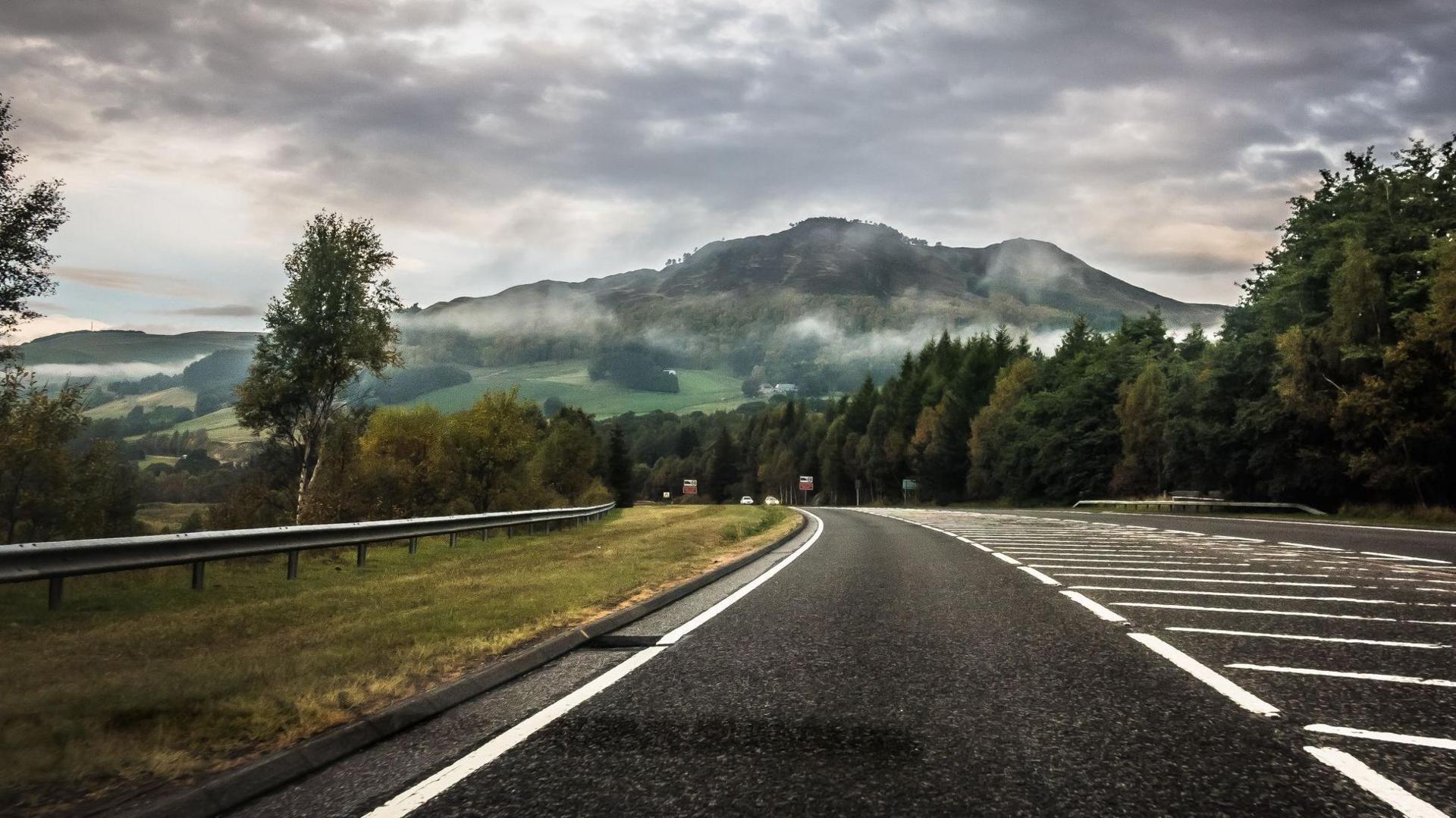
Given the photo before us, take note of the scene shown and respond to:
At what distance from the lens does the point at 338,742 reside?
420 centimetres

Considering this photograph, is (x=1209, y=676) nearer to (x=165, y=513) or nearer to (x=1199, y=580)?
(x=1199, y=580)

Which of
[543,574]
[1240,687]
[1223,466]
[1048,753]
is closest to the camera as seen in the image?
[1048,753]

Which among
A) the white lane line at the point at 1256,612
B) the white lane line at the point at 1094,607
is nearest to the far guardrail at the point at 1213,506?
the white lane line at the point at 1094,607

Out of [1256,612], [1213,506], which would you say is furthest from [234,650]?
[1213,506]

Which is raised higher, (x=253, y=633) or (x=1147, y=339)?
(x=1147, y=339)

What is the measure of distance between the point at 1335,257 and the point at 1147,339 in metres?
36.9

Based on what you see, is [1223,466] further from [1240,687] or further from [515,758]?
[515,758]

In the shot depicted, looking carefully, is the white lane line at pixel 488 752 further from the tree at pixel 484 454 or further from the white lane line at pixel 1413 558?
the tree at pixel 484 454

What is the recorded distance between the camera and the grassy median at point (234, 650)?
391cm

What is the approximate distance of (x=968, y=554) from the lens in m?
16.0

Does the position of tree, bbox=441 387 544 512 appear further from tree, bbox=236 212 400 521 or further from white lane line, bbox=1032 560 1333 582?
Result: white lane line, bbox=1032 560 1333 582

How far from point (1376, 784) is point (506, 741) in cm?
377

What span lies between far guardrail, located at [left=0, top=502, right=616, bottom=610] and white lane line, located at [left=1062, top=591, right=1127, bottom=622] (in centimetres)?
918

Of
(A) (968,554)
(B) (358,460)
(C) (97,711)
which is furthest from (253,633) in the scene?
(B) (358,460)
